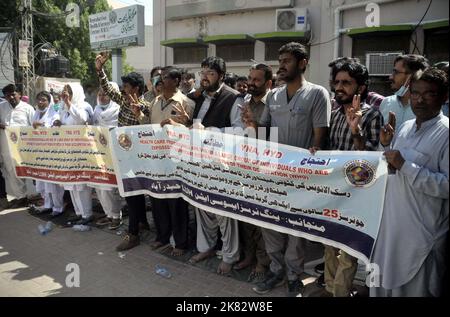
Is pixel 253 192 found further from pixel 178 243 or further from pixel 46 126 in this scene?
pixel 46 126

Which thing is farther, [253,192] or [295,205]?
[253,192]

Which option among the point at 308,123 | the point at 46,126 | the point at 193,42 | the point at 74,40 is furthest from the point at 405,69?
the point at 74,40

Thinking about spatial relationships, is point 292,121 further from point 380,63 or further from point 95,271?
point 380,63

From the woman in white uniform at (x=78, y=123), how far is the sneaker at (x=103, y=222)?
0.54 ft

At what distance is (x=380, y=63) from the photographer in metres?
9.29

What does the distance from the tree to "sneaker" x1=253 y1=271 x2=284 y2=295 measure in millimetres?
18290

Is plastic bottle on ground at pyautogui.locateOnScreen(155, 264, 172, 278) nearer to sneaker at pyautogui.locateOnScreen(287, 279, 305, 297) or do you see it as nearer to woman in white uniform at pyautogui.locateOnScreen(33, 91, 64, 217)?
sneaker at pyautogui.locateOnScreen(287, 279, 305, 297)

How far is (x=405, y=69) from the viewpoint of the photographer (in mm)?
3490

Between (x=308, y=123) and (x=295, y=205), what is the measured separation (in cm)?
74

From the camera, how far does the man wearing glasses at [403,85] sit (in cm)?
337

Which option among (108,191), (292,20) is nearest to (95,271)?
(108,191)

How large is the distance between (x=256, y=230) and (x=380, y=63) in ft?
24.1

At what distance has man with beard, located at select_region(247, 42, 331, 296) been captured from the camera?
315 centimetres

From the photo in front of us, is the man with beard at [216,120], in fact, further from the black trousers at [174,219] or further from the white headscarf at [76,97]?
the white headscarf at [76,97]
